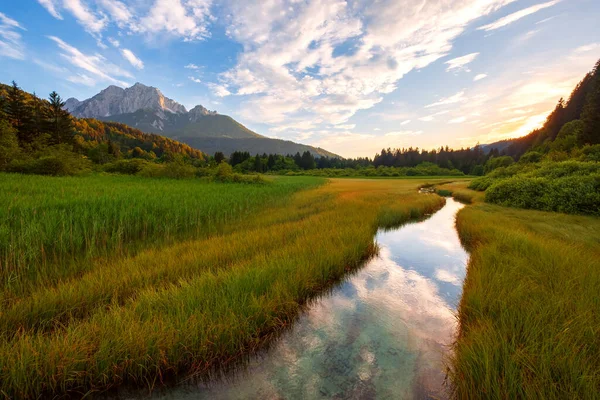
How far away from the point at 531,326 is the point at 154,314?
5407mm

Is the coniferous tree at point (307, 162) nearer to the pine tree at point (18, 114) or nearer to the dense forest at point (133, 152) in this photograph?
the dense forest at point (133, 152)

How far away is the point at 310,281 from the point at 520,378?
356cm

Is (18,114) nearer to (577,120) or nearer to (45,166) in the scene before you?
(45,166)

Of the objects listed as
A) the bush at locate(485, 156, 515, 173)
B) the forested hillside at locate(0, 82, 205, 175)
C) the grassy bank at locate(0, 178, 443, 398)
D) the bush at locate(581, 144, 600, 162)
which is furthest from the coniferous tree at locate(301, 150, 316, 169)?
the grassy bank at locate(0, 178, 443, 398)

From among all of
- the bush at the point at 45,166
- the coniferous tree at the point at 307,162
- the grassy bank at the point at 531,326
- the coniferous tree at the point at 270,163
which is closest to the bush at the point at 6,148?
the bush at the point at 45,166

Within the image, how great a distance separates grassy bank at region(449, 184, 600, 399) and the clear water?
1.50 feet

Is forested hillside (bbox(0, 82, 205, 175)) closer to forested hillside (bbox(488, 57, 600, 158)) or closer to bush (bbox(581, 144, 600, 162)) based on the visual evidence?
bush (bbox(581, 144, 600, 162))

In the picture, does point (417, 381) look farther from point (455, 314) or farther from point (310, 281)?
point (310, 281)

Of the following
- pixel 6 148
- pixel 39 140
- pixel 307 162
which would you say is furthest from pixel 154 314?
pixel 307 162

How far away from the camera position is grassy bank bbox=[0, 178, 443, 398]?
254 cm

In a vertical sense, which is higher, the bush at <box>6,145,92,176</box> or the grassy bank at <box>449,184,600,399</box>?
the bush at <box>6,145,92,176</box>

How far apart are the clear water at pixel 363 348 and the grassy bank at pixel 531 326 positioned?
0.46 metres

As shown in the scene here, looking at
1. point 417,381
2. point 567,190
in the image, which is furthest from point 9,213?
point 567,190

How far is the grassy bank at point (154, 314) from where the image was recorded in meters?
2.54
